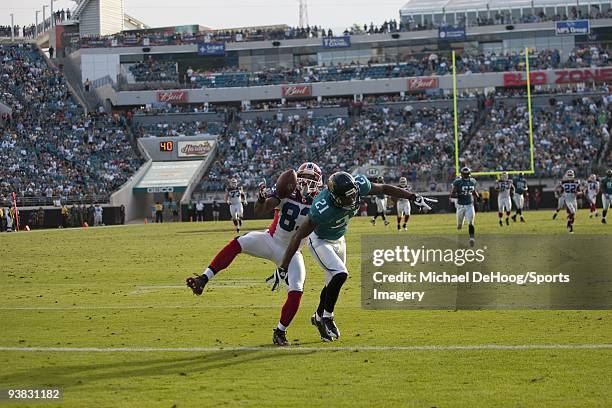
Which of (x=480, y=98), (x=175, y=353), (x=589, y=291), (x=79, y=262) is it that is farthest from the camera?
(x=480, y=98)

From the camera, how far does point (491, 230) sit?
106ft

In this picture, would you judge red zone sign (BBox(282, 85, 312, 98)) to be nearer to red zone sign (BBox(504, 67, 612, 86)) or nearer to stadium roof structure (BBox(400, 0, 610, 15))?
stadium roof structure (BBox(400, 0, 610, 15))

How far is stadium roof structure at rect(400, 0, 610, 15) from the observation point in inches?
3039

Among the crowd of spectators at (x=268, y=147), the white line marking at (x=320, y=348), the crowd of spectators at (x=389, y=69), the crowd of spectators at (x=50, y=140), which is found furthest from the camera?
the crowd of spectators at (x=389, y=69)

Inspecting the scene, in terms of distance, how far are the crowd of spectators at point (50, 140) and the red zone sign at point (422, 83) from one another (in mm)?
20160

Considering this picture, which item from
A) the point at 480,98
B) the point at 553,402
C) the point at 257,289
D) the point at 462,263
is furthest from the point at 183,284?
the point at 480,98

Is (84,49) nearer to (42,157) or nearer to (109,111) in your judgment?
(109,111)

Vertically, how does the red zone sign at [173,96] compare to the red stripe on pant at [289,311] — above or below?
above

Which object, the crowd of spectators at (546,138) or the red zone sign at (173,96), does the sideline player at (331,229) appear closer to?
the crowd of spectators at (546,138)

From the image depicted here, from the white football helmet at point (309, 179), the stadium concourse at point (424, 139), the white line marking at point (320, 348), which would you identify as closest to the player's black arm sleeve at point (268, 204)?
the white football helmet at point (309, 179)

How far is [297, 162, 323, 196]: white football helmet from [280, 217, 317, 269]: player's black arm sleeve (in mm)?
826

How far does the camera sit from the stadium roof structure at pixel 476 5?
77188 millimetres

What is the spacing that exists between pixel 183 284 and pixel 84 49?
195 feet

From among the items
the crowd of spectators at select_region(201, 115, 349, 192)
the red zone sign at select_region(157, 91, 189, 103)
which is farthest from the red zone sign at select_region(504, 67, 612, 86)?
the red zone sign at select_region(157, 91, 189, 103)
